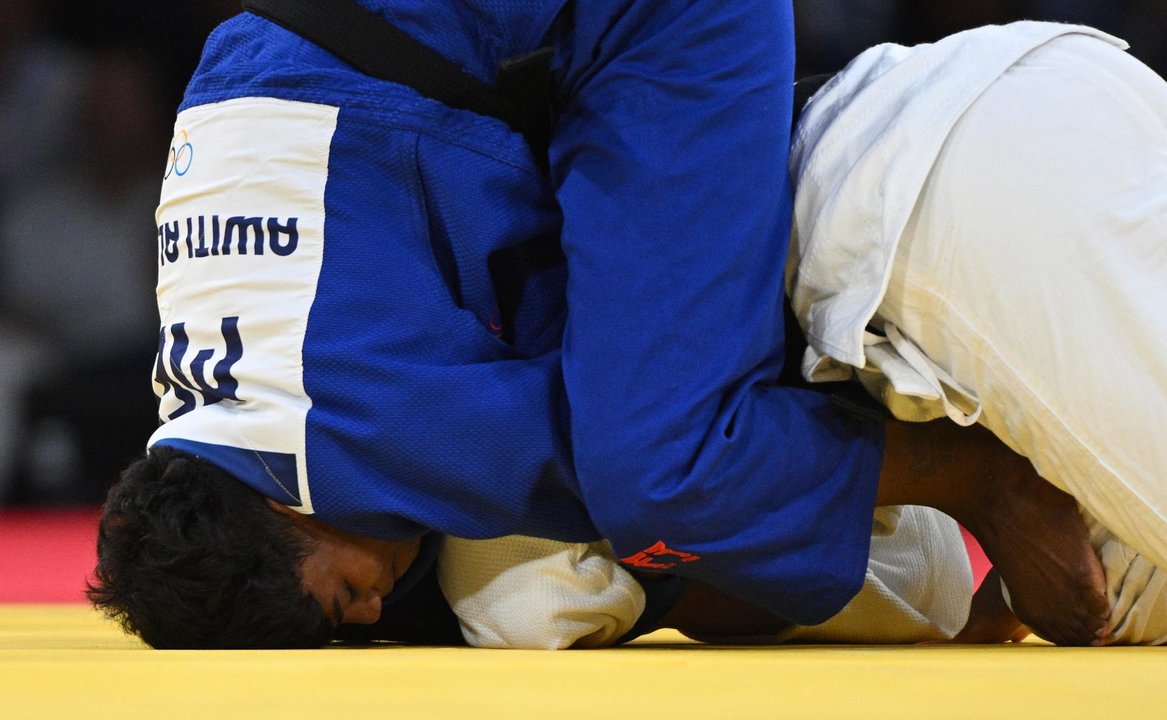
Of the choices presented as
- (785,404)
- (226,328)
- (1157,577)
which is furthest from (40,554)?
(1157,577)

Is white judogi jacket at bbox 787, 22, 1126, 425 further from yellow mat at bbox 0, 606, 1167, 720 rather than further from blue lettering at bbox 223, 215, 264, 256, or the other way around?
blue lettering at bbox 223, 215, 264, 256

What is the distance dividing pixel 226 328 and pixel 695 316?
0.49 meters

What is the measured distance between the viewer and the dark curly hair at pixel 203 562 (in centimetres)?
135

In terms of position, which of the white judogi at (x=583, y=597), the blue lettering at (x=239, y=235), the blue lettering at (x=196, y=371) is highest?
the blue lettering at (x=239, y=235)

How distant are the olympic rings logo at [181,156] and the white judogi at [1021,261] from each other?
681mm

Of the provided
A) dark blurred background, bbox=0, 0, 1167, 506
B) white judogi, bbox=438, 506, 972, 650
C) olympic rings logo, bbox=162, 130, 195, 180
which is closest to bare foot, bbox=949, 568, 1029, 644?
white judogi, bbox=438, 506, 972, 650

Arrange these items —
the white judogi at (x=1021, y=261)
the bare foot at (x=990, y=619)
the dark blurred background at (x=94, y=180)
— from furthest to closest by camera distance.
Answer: the dark blurred background at (x=94, y=180) < the bare foot at (x=990, y=619) < the white judogi at (x=1021, y=261)

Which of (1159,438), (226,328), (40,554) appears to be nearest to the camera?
(1159,438)

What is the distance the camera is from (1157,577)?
1.44m

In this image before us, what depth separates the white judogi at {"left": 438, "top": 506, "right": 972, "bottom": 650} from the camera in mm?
1448

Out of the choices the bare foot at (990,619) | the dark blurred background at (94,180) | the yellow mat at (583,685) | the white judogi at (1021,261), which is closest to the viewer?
the yellow mat at (583,685)

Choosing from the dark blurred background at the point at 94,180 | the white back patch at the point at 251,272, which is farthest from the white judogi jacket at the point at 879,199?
the dark blurred background at the point at 94,180

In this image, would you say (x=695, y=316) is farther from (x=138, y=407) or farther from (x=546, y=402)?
(x=138, y=407)

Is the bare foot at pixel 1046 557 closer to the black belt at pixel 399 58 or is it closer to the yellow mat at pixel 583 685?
the yellow mat at pixel 583 685
